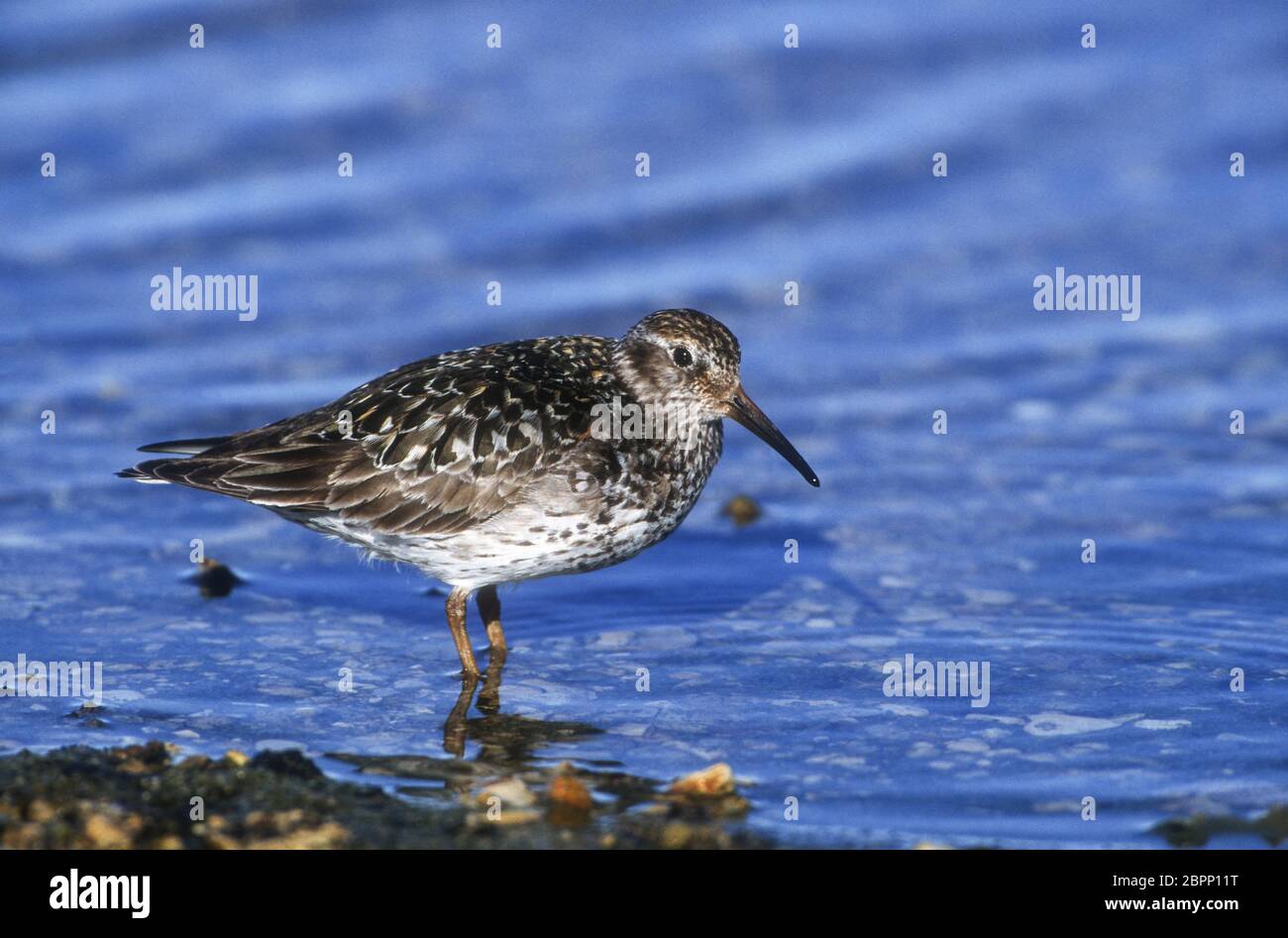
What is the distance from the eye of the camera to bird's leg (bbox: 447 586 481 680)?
941cm

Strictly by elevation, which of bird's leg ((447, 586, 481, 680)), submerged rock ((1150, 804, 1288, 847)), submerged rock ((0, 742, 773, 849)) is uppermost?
bird's leg ((447, 586, 481, 680))

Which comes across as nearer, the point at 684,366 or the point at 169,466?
the point at 169,466

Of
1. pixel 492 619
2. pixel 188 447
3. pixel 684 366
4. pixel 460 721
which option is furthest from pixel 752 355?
pixel 460 721

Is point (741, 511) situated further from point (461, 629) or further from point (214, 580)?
point (214, 580)

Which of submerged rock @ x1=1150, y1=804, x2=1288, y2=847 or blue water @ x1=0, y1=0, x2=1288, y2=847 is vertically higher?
blue water @ x1=0, y1=0, x2=1288, y2=847

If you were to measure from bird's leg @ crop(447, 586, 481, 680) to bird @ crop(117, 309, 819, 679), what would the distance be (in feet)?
0.03

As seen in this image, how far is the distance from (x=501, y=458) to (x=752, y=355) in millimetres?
5313

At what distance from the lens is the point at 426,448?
30.5ft

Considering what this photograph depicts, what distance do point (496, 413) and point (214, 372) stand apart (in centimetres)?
516

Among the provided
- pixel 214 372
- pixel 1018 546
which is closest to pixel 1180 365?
pixel 1018 546

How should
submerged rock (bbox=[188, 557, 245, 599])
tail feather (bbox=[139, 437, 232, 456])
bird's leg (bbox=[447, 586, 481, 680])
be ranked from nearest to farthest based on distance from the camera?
bird's leg (bbox=[447, 586, 481, 680]), tail feather (bbox=[139, 437, 232, 456]), submerged rock (bbox=[188, 557, 245, 599])

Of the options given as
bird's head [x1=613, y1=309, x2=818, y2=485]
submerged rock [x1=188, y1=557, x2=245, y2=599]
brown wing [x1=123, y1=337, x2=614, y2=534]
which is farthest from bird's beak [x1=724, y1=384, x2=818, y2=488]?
submerged rock [x1=188, y1=557, x2=245, y2=599]

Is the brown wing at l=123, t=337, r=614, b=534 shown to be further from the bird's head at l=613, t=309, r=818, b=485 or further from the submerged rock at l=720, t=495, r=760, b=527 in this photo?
the submerged rock at l=720, t=495, r=760, b=527

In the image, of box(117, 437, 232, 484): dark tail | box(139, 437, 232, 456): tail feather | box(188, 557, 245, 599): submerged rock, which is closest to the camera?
box(117, 437, 232, 484): dark tail
